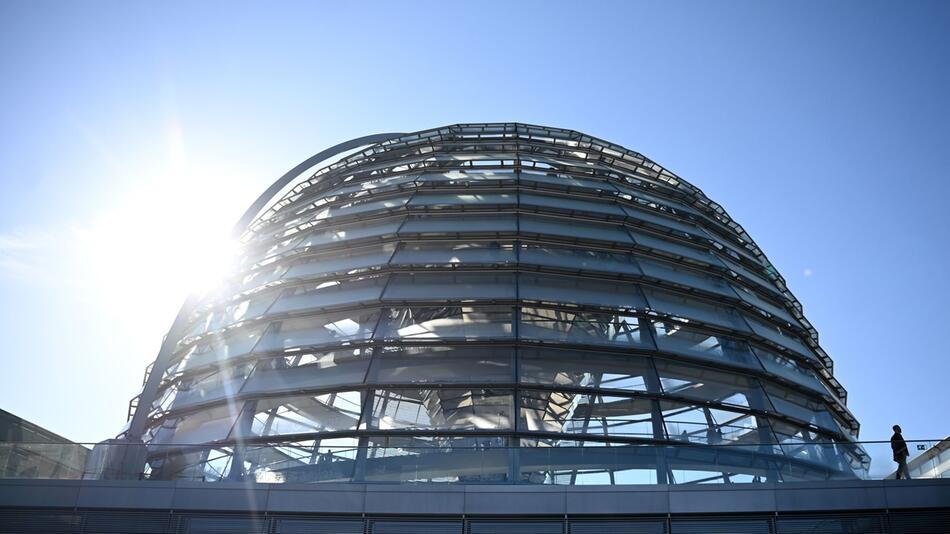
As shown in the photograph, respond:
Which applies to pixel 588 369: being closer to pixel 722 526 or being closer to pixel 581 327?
pixel 581 327

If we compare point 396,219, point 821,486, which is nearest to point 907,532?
point 821,486

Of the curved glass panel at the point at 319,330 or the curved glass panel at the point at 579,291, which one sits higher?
the curved glass panel at the point at 579,291

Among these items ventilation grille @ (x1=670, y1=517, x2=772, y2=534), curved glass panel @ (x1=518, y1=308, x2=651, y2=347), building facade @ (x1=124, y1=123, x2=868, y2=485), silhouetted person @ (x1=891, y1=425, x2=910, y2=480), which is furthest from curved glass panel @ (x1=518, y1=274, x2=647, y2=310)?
ventilation grille @ (x1=670, y1=517, x2=772, y2=534)

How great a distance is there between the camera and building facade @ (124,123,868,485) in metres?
16.8

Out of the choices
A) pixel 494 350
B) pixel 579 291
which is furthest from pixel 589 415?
pixel 579 291

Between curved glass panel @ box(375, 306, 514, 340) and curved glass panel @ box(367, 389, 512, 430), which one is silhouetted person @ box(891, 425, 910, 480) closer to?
curved glass panel @ box(367, 389, 512, 430)

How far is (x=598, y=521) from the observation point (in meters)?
14.5

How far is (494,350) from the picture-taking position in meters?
20.2

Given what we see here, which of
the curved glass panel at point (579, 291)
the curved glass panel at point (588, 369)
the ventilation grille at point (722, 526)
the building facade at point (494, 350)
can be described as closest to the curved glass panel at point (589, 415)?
the building facade at point (494, 350)

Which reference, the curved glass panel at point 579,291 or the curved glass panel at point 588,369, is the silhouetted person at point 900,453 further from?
the curved glass panel at point 579,291

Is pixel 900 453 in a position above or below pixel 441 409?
below

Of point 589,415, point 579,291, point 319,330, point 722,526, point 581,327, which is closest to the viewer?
point 722,526

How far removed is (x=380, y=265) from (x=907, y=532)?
13.9 meters

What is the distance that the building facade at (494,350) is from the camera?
16.8m
